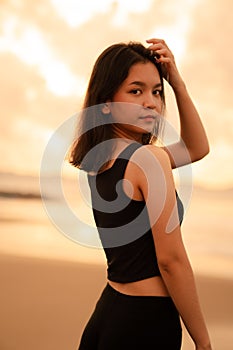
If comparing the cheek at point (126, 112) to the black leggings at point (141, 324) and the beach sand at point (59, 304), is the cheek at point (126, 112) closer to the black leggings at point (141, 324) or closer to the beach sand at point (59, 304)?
the black leggings at point (141, 324)

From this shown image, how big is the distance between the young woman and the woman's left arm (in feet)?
0.16

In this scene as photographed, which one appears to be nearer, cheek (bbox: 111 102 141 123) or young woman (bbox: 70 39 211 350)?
young woman (bbox: 70 39 211 350)

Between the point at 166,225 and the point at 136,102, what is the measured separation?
0.24 metres

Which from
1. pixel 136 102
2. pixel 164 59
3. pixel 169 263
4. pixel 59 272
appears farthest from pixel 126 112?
pixel 59 272

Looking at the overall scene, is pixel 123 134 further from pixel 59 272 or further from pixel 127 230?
pixel 59 272

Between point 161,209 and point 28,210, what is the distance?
1.58 metres

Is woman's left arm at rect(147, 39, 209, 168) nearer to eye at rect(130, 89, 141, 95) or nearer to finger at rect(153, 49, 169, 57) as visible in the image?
finger at rect(153, 49, 169, 57)

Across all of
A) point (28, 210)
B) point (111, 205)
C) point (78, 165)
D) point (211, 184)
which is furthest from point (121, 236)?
point (28, 210)

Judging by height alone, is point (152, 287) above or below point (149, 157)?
below

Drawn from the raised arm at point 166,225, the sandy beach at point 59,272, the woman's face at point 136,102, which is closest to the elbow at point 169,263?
the raised arm at point 166,225

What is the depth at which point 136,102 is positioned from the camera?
1085mm

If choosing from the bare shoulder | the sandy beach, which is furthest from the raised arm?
the sandy beach

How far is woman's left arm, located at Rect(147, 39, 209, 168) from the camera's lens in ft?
4.00

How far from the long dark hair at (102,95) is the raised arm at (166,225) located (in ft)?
0.35
